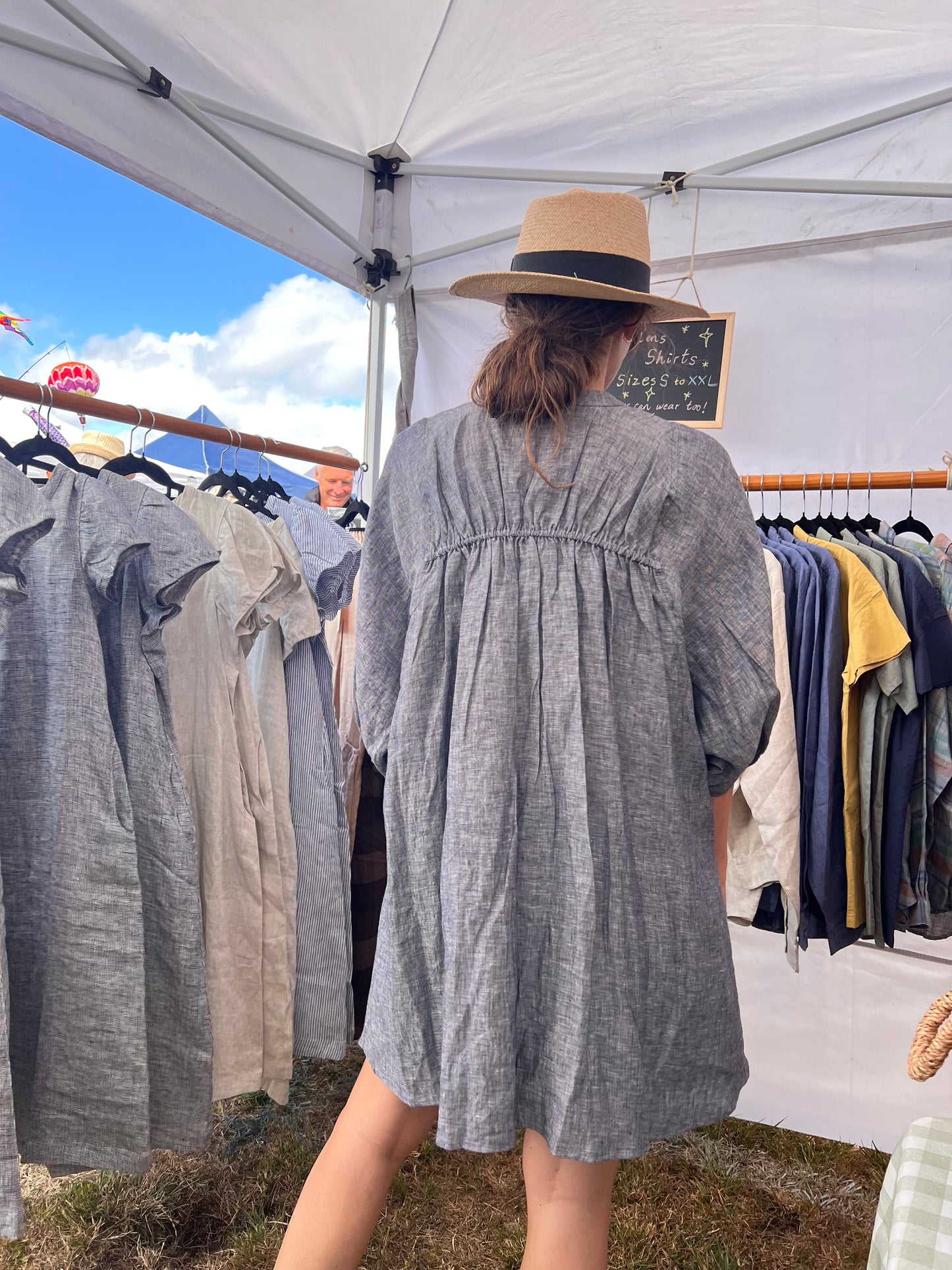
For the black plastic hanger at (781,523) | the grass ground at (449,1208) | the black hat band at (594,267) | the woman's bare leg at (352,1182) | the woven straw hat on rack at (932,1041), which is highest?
the black hat band at (594,267)

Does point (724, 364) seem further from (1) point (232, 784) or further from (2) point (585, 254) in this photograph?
(1) point (232, 784)

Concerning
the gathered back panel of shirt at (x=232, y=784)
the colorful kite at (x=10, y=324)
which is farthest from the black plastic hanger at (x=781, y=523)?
the colorful kite at (x=10, y=324)

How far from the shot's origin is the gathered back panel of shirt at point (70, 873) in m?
1.24

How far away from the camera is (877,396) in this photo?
7.39 feet

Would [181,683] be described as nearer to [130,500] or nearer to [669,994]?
[130,500]

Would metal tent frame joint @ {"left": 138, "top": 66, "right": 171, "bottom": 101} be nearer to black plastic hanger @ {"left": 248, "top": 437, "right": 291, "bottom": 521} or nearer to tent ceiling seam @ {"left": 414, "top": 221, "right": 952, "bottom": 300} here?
tent ceiling seam @ {"left": 414, "top": 221, "right": 952, "bottom": 300}

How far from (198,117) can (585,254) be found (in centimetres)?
149

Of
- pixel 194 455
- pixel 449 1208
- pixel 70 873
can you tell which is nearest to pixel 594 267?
pixel 70 873

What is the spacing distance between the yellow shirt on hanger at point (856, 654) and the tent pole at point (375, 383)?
1595 mm

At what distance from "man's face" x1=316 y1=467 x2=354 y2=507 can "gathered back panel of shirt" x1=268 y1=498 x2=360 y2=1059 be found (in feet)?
3.84

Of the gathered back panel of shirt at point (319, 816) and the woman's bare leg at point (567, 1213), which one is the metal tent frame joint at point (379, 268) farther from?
the woman's bare leg at point (567, 1213)

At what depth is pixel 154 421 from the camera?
62.7 inches

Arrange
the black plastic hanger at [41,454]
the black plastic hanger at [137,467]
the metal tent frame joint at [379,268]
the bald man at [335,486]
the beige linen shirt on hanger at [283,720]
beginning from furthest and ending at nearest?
the bald man at [335,486] → the metal tent frame joint at [379,268] → the beige linen shirt on hanger at [283,720] → the black plastic hanger at [137,467] → the black plastic hanger at [41,454]

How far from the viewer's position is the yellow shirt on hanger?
1633 millimetres
